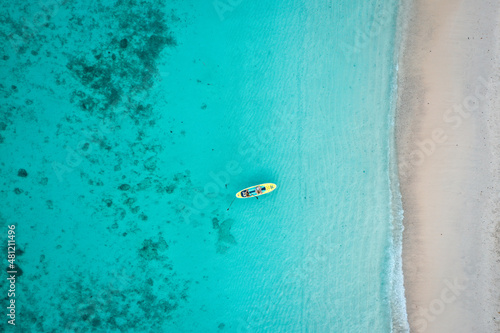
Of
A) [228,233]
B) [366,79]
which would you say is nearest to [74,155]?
[228,233]

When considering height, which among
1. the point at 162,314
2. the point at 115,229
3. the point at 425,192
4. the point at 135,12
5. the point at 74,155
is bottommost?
the point at 162,314

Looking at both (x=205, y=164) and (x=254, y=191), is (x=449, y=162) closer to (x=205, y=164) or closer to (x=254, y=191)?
(x=254, y=191)

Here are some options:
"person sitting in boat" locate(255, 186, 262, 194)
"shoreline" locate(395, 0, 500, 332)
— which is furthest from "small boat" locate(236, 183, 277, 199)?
"shoreline" locate(395, 0, 500, 332)

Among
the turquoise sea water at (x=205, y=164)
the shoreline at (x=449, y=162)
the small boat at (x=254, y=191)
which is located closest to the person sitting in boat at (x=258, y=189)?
the small boat at (x=254, y=191)

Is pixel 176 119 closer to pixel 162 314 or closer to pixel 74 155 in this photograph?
pixel 74 155

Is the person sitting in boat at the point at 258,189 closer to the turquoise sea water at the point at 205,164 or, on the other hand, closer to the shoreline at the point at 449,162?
the turquoise sea water at the point at 205,164

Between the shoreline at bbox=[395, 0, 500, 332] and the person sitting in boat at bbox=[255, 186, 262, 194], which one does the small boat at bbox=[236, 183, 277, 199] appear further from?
the shoreline at bbox=[395, 0, 500, 332]
